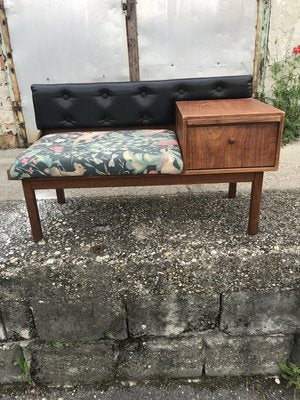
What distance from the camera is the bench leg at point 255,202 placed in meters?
1.89

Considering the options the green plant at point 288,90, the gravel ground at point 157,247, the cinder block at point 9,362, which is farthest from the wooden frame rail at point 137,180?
the green plant at point 288,90

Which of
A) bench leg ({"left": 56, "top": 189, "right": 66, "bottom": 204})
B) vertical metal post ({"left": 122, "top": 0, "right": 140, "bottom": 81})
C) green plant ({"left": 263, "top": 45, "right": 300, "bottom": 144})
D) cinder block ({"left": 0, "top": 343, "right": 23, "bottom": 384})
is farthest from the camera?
green plant ({"left": 263, "top": 45, "right": 300, "bottom": 144})

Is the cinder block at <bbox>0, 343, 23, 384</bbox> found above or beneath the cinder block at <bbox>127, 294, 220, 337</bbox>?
beneath

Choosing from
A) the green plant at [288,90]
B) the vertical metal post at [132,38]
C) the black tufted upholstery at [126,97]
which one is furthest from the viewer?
the green plant at [288,90]

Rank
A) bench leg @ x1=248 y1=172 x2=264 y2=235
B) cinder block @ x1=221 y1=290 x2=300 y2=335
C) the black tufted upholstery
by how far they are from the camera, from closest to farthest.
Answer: cinder block @ x1=221 y1=290 x2=300 y2=335 < bench leg @ x1=248 y1=172 x2=264 y2=235 < the black tufted upholstery

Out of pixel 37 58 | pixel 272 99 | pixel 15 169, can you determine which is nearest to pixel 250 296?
pixel 15 169

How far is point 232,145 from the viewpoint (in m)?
1.79

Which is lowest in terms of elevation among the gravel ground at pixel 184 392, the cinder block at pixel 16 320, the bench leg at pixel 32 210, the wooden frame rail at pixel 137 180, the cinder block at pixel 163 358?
the gravel ground at pixel 184 392

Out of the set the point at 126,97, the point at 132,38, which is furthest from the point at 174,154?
the point at 132,38

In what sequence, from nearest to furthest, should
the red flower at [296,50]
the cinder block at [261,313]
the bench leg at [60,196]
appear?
the cinder block at [261,313] → the bench leg at [60,196] → the red flower at [296,50]

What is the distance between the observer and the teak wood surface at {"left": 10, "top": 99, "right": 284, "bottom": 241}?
1739 mm

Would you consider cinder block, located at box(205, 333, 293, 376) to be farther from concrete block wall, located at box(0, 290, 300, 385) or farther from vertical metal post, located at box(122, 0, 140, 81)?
vertical metal post, located at box(122, 0, 140, 81)

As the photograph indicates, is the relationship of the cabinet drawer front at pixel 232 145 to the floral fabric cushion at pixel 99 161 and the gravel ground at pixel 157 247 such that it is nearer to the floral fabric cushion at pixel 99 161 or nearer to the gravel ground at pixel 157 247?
the floral fabric cushion at pixel 99 161

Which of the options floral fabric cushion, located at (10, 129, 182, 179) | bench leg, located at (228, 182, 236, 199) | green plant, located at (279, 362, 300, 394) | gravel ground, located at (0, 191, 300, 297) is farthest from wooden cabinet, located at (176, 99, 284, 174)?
green plant, located at (279, 362, 300, 394)
